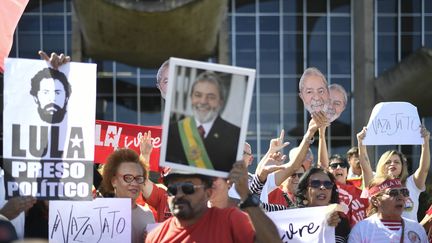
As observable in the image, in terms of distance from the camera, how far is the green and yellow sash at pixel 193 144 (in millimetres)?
A: 3732

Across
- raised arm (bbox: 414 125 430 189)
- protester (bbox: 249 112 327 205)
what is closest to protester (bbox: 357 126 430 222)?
raised arm (bbox: 414 125 430 189)

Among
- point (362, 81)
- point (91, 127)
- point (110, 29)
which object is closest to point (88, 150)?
point (91, 127)

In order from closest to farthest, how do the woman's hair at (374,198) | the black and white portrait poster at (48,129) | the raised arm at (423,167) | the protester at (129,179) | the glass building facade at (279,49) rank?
the black and white portrait poster at (48,129)
the protester at (129,179)
the woman's hair at (374,198)
the raised arm at (423,167)
the glass building facade at (279,49)

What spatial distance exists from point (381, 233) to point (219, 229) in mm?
1681

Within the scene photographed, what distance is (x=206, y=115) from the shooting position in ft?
12.2

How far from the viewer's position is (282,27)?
26.3 metres

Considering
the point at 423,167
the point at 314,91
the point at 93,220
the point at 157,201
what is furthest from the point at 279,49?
the point at 93,220

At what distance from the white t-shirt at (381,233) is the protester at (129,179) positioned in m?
1.37

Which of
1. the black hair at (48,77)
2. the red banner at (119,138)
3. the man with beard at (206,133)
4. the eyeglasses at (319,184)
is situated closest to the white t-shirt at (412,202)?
the eyeglasses at (319,184)

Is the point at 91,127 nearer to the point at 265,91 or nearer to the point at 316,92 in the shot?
the point at 316,92

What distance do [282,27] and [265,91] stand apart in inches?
89.9

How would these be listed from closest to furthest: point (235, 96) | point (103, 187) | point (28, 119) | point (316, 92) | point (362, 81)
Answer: point (235, 96), point (28, 119), point (103, 187), point (316, 92), point (362, 81)

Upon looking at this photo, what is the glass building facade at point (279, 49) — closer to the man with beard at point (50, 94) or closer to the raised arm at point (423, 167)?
the raised arm at point (423, 167)

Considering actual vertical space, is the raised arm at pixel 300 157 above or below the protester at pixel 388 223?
above
